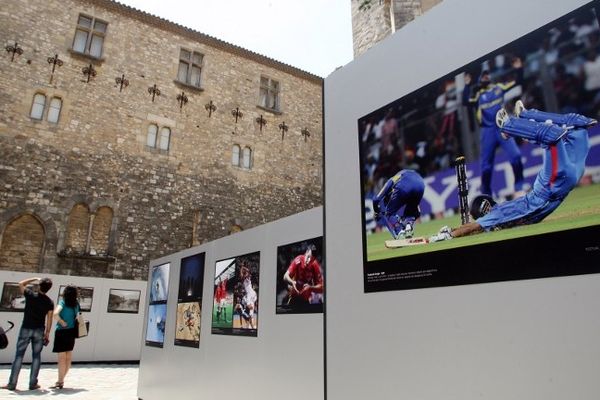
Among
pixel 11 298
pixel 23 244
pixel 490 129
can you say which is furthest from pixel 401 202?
pixel 23 244

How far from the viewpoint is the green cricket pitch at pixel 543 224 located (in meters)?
1.59

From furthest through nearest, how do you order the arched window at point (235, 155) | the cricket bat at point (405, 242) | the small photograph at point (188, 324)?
the arched window at point (235, 155) < the small photograph at point (188, 324) < the cricket bat at point (405, 242)

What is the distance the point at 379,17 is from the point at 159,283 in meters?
5.38

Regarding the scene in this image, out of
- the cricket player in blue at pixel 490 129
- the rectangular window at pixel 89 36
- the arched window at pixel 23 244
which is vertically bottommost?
the cricket player in blue at pixel 490 129

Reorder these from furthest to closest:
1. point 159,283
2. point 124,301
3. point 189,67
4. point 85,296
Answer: point 189,67, point 124,301, point 85,296, point 159,283

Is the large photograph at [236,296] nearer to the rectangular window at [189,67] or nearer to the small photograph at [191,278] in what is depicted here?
the small photograph at [191,278]

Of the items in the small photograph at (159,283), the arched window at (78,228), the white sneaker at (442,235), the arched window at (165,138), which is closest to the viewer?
the white sneaker at (442,235)

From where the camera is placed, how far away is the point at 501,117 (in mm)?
1959

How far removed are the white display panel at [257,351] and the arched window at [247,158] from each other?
9771mm

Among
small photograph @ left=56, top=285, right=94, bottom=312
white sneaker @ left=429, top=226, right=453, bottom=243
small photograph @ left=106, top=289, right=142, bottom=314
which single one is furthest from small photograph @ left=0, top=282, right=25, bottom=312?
white sneaker @ left=429, top=226, right=453, bottom=243

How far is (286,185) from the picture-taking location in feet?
51.8

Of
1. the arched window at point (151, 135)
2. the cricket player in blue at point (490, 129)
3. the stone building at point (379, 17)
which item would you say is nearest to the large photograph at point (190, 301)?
the cricket player in blue at point (490, 129)

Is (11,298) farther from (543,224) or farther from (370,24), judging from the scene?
(543,224)

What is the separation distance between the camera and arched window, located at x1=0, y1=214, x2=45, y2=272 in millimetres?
10648
